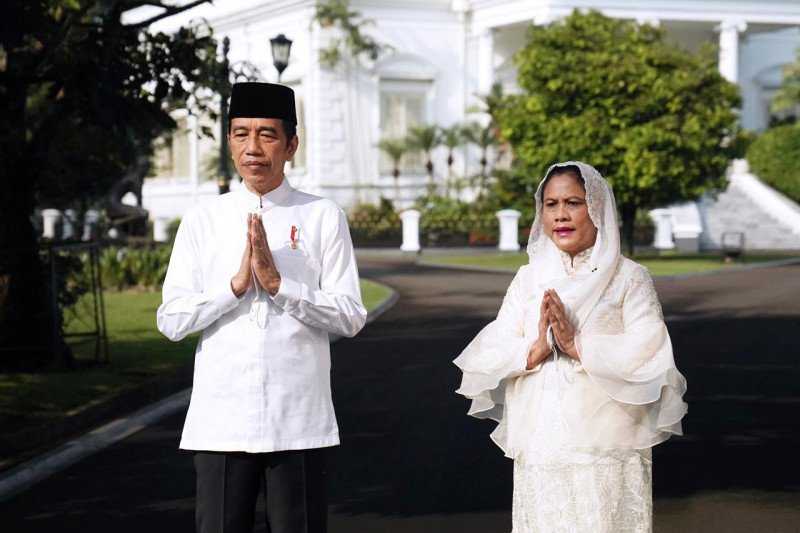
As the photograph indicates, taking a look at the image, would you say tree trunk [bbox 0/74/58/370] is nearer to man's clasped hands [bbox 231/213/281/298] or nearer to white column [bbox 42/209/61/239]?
man's clasped hands [bbox 231/213/281/298]

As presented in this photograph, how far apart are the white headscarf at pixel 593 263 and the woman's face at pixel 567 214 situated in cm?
3

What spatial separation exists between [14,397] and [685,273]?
2127 cm

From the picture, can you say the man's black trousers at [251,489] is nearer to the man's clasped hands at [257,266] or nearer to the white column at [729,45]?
the man's clasped hands at [257,266]

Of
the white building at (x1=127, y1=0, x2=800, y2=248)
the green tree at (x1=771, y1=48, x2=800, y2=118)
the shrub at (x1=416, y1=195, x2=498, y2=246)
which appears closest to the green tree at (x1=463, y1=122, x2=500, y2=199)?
the shrub at (x1=416, y1=195, x2=498, y2=246)

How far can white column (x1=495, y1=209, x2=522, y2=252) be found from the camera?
139ft

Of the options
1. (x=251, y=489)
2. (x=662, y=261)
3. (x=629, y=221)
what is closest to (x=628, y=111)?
(x=629, y=221)

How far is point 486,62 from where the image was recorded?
51062 millimetres

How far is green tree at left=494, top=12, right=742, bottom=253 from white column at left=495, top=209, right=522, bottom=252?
15.7ft

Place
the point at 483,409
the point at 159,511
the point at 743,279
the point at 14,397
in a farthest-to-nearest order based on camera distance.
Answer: the point at 743,279, the point at 14,397, the point at 159,511, the point at 483,409

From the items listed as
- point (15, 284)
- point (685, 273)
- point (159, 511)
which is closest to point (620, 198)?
point (685, 273)

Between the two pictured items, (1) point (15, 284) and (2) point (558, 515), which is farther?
(1) point (15, 284)

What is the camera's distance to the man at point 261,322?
16.2ft

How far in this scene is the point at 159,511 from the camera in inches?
324

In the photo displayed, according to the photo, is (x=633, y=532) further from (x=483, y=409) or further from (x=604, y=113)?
(x=604, y=113)
